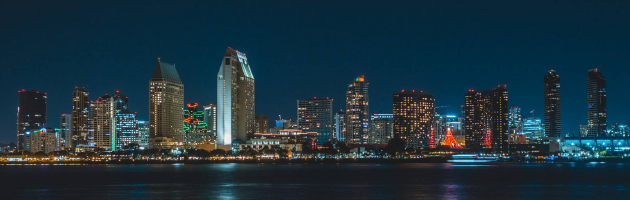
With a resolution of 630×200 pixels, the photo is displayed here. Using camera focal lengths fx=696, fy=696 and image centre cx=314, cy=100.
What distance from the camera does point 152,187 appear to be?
102750 millimetres

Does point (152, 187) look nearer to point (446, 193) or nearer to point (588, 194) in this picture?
point (446, 193)

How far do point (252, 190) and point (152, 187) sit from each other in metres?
16.9

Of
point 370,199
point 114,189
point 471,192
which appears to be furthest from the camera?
point 114,189

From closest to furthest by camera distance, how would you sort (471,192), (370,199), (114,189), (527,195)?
(370,199) → (527,195) → (471,192) → (114,189)

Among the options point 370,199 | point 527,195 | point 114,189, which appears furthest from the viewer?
point 114,189

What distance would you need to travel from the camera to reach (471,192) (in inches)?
3615

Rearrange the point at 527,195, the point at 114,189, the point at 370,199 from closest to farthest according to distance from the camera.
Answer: the point at 370,199, the point at 527,195, the point at 114,189

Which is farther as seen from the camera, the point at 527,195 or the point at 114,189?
the point at 114,189

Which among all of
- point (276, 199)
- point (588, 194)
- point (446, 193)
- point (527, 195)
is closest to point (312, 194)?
point (276, 199)

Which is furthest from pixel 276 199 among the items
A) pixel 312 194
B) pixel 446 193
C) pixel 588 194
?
pixel 588 194

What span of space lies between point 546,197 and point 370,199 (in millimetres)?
21525

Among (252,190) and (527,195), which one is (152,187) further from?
(527,195)

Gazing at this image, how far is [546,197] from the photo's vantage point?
273ft

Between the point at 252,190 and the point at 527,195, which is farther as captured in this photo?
the point at 252,190
